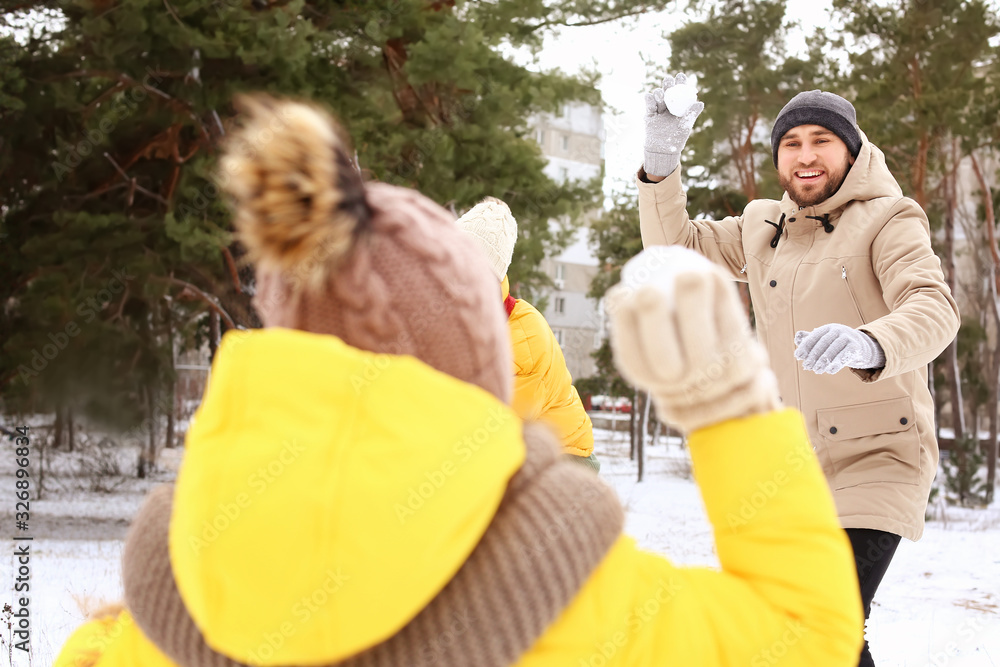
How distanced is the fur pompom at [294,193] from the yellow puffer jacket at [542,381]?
245 centimetres

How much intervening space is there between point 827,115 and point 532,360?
1458 mm

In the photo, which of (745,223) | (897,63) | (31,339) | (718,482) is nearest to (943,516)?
(897,63)

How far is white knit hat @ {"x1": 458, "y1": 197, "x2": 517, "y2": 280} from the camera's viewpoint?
352cm

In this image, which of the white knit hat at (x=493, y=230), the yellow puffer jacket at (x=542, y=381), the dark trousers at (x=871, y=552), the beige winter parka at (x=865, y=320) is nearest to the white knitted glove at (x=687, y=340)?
the beige winter parka at (x=865, y=320)

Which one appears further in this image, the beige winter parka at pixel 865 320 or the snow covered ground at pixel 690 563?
the snow covered ground at pixel 690 563

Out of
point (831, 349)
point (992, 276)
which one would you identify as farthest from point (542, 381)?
point (992, 276)

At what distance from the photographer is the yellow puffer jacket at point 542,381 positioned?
3.44 meters

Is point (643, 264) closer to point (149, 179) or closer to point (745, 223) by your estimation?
point (745, 223)

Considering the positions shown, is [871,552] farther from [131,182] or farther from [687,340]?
[131,182]

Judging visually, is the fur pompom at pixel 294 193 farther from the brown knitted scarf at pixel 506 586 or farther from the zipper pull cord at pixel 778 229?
the zipper pull cord at pixel 778 229

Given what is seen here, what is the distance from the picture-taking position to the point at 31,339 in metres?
8.83

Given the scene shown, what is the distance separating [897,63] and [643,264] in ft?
42.2

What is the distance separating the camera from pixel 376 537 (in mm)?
795

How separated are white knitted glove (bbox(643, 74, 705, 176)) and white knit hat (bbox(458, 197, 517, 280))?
3.16 ft
